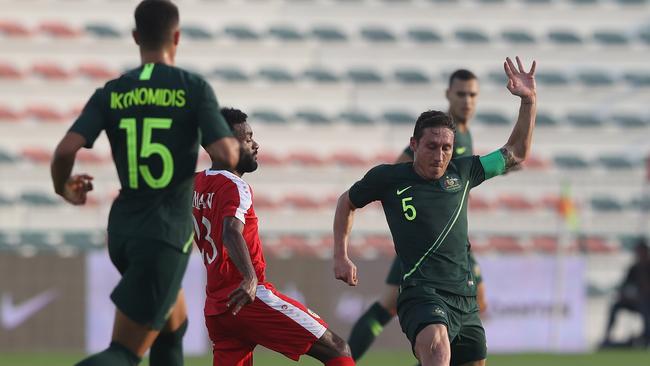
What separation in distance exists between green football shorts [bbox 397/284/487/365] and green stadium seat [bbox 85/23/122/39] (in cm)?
1540

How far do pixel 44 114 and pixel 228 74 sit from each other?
3106 mm

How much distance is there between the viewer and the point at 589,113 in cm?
2197

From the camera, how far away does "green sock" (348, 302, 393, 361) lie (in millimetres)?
9180

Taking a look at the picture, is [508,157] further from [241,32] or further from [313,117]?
[241,32]

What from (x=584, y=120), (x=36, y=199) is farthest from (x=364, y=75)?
(x=36, y=199)

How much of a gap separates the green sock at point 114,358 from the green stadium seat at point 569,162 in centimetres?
1652

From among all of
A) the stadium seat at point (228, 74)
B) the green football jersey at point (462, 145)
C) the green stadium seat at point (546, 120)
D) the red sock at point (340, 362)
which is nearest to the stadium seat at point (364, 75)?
the stadium seat at point (228, 74)

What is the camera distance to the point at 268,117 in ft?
67.2

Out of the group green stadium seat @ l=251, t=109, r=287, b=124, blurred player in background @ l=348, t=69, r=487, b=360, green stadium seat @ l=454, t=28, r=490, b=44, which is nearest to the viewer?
blurred player in background @ l=348, t=69, r=487, b=360

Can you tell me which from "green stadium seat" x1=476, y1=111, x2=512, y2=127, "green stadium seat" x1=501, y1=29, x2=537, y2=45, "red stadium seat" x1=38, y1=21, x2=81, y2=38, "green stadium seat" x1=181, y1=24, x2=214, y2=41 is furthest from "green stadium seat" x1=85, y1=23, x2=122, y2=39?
"green stadium seat" x1=501, y1=29, x2=537, y2=45

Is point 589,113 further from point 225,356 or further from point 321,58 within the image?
point 225,356

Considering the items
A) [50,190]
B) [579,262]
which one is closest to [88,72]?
[50,190]

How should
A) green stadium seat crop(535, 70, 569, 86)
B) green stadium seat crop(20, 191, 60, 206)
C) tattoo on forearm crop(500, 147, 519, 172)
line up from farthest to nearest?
green stadium seat crop(535, 70, 569, 86) < green stadium seat crop(20, 191, 60, 206) < tattoo on forearm crop(500, 147, 519, 172)

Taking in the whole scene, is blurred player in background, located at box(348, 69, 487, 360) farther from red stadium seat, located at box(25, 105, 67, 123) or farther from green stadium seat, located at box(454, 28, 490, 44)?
green stadium seat, located at box(454, 28, 490, 44)
